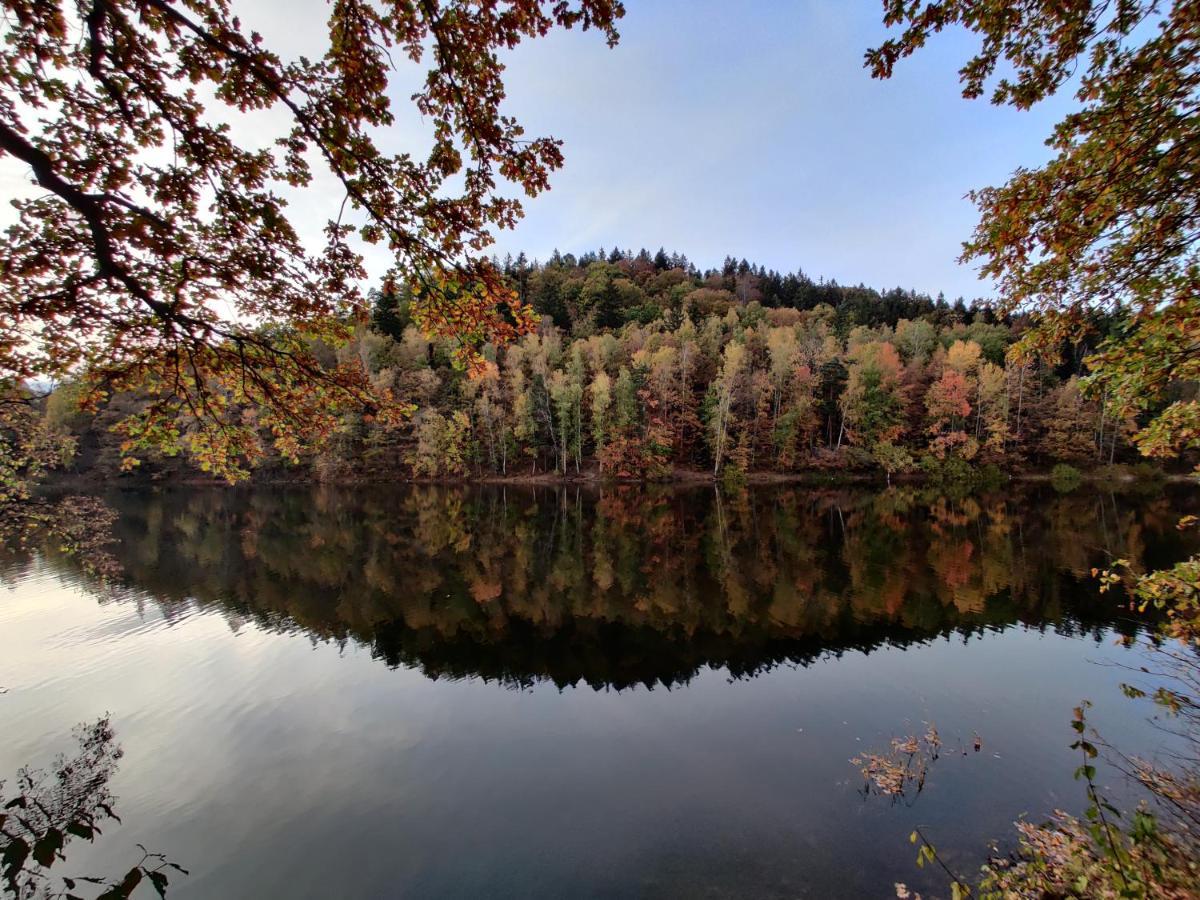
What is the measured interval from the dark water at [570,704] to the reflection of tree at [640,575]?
17 cm

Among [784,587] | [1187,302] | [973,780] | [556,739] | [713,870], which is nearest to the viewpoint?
[1187,302]

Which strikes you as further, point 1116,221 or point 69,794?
point 69,794

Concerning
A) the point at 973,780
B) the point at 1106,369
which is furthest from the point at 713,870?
the point at 1106,369

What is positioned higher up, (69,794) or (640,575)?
(640,575)

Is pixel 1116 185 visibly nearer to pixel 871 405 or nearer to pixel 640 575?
pixel 640 575

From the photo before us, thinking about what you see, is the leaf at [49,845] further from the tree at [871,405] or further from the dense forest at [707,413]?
the tree at [871,405]

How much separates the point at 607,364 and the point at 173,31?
6844 cm

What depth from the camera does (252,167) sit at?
6.18 m

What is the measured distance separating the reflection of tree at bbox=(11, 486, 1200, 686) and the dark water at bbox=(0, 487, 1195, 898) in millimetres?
172

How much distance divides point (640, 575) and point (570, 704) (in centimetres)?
1030

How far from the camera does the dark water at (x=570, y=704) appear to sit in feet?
25.5

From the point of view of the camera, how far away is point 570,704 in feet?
39.8

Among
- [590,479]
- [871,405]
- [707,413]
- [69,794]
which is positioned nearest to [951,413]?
[871,405]

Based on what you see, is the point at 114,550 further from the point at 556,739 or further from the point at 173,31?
the point at 173,31
